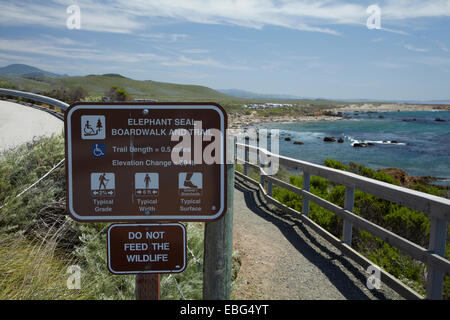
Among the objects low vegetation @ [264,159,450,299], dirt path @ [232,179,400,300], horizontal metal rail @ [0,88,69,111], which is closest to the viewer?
dirt path @ [232,179,400,300]

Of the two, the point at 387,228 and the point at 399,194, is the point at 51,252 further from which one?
the point at 387,228

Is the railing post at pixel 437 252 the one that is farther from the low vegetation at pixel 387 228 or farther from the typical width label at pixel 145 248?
the typical width label at pixel 145 248

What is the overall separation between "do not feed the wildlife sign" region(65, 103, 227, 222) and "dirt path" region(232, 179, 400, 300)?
1.96 metres

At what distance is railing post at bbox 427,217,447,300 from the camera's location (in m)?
3.18

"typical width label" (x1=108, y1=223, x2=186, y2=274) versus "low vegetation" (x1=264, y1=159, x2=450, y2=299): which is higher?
"typical width label" (x1=108, y1=223, x2=186, y2=274)

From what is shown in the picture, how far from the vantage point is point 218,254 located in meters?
2.31

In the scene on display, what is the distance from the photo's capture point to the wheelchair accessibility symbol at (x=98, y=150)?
2.15 meters

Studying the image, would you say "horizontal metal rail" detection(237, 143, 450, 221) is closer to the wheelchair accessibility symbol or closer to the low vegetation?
the low vegetation

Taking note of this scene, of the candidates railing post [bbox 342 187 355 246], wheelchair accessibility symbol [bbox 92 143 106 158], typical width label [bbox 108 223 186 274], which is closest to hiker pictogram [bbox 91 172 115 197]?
wheelchair accessibility symbol [bbox 92 143 106 158]

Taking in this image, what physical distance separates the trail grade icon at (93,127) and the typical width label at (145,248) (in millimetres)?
532

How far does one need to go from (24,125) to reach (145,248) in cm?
1319

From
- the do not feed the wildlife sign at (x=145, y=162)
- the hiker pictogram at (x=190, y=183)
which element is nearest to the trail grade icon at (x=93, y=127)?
the do not feed the wildlife sign at (x=145, y=162)
